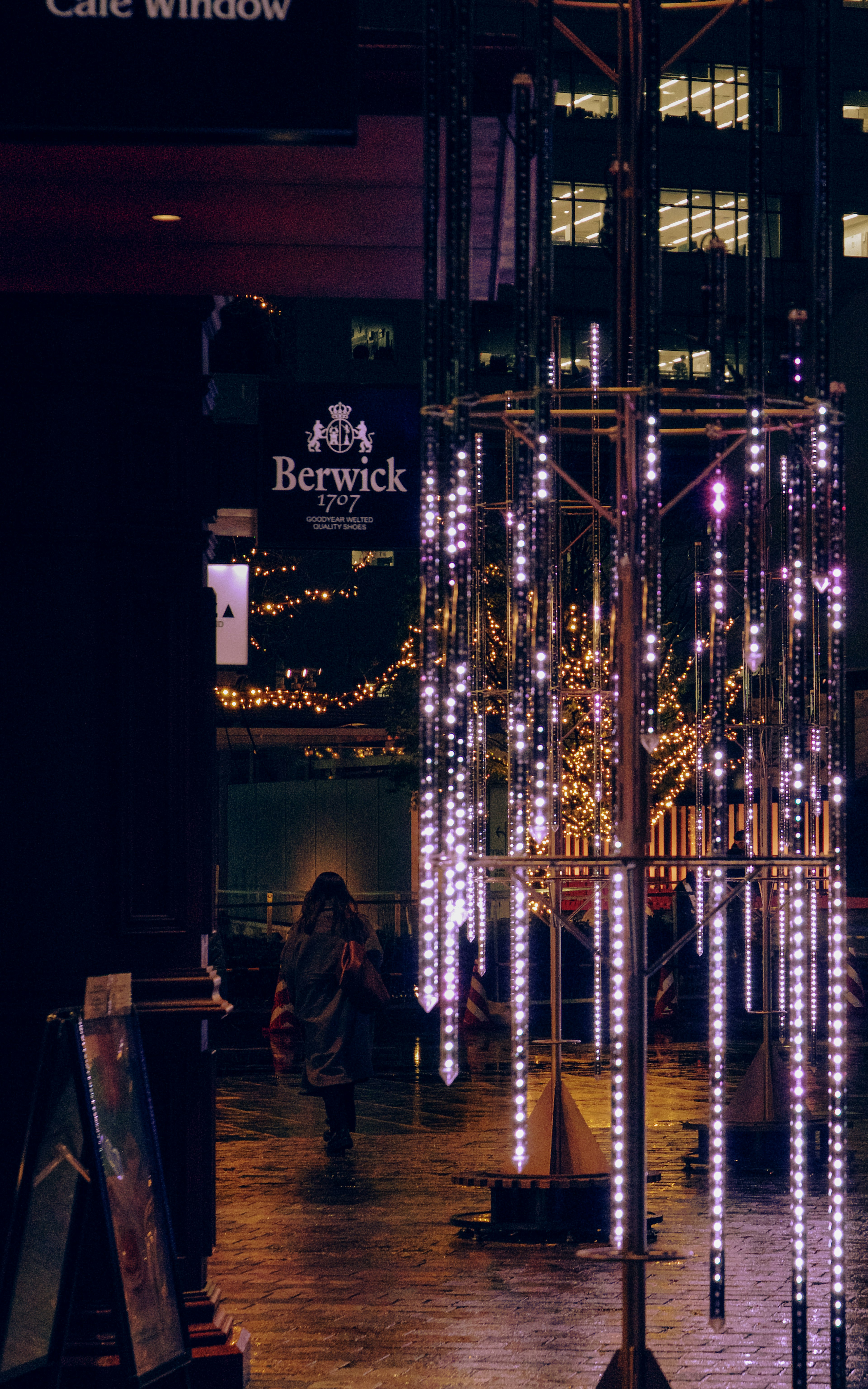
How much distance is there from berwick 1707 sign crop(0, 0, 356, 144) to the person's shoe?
26.1ft

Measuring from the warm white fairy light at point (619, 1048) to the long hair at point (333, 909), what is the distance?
7309mm

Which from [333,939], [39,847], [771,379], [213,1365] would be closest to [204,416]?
[39,847]

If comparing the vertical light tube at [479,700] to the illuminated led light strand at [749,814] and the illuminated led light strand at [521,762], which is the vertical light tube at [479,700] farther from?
the illuminated led light strand at [521,762]

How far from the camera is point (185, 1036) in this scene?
5820 millimetres

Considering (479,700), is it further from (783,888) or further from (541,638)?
(541,638)

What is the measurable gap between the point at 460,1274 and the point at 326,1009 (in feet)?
12.7

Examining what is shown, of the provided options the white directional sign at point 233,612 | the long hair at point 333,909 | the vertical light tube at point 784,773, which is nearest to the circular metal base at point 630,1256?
the vertical light tube at point 784,773

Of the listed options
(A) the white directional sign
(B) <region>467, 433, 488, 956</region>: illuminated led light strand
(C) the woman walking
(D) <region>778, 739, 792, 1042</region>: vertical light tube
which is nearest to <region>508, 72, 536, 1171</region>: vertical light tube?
(B) <region>467, 433, 488, 956</region>: illuminated led light strand

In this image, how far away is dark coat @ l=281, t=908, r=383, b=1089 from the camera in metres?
11.2

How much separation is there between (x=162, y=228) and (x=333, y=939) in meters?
6.75

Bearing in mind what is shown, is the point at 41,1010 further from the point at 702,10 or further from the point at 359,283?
the point at 702,10

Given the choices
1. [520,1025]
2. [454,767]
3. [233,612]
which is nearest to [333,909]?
[233,612]

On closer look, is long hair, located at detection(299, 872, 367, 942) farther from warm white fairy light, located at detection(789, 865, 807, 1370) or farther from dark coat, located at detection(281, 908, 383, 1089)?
warm white fairy light, located at detection(789, 865, 807, 1370)

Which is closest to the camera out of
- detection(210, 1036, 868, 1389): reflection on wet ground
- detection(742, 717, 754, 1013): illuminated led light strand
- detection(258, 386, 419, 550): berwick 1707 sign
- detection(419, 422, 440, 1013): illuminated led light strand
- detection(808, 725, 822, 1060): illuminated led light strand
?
detection(419, 422, 440, 1013): illuminated led light strand
